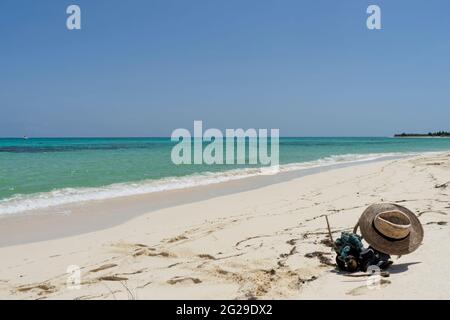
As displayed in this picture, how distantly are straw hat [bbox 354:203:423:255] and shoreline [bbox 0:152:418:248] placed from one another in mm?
5408

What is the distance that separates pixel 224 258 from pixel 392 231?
93.4 inches

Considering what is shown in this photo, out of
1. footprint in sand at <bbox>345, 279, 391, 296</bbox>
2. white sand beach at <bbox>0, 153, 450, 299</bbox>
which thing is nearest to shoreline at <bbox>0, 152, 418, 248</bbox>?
white sand beach at <bbox>0, 153, 450, 299</bbox>

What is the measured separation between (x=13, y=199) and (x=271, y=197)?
752cm

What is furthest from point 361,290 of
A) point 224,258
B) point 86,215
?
point 86,215

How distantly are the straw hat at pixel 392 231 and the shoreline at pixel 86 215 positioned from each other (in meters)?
5.41

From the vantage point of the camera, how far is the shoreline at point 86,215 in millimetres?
7848

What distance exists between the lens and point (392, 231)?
494 cm

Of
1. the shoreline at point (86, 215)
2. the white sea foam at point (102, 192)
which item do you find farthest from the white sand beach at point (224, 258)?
the white sea foam at point (102, 192)

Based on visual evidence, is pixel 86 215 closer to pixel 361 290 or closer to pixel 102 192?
pixel 102 192

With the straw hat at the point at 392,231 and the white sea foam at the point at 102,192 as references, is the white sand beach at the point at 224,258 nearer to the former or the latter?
the straw hat at the point at 392,231

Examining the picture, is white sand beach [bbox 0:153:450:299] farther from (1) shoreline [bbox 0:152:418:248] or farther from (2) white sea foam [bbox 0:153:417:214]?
(2) white sea foam [bbox 0:153:417:214]

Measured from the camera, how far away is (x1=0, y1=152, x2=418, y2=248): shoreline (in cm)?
785
